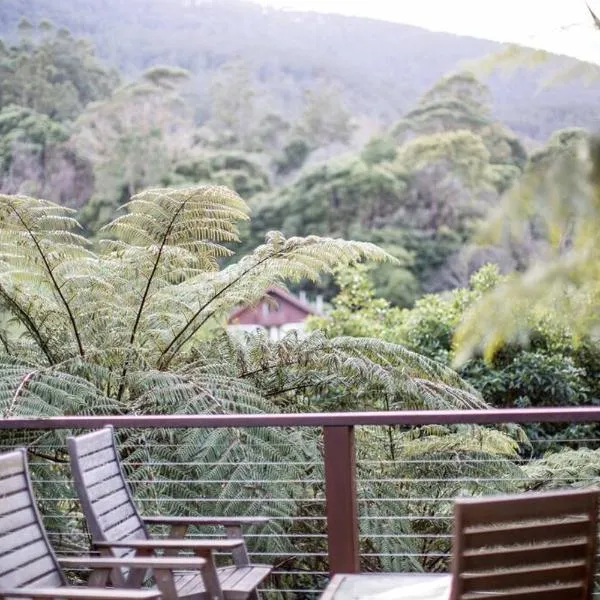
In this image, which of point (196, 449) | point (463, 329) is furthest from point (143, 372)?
point (463, 329)

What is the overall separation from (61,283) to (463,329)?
4074 mm

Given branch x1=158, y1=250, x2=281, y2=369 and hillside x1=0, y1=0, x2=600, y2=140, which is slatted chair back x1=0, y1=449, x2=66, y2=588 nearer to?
branch x1=158, y1=250, x2=281, y2=369

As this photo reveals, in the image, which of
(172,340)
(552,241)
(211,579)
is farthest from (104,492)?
(172,340)

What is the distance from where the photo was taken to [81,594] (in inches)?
104

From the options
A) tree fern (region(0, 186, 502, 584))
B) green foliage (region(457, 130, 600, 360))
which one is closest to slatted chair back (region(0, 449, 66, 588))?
green foliage (region(457, 130, 600, 360))

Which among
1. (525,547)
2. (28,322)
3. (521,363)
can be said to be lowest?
(521,363)

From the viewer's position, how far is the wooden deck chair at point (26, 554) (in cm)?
290

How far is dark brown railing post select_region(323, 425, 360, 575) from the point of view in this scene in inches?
139

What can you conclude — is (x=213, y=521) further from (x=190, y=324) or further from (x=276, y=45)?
(x=276, y=45)

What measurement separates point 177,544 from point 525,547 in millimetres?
1193

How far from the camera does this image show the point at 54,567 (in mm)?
3162

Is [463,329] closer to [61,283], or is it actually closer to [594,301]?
[594,301]

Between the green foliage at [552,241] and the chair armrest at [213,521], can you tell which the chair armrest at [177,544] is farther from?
the green foliage at [552,241]

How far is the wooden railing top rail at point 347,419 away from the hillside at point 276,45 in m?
29.4
